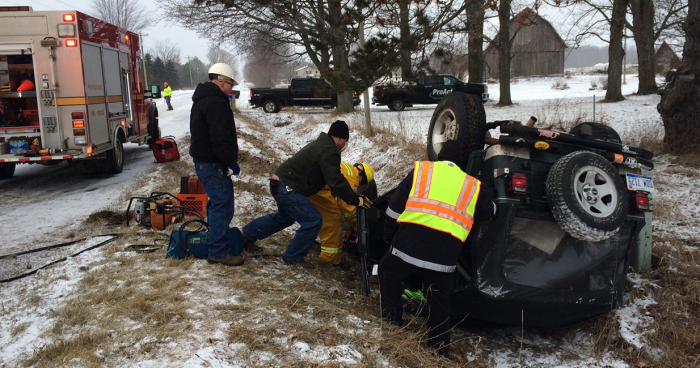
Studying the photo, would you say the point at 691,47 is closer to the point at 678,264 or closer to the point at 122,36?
the point at 678,264

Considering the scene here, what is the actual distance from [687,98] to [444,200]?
21.1 feet

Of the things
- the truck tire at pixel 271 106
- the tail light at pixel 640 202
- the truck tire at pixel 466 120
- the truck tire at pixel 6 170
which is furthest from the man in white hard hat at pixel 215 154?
the truck tire at pixel 271 106

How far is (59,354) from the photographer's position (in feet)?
9.71

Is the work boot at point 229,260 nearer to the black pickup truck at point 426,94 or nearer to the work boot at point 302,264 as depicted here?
the work boot at point 302,264

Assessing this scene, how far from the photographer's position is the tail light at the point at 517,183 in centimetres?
335

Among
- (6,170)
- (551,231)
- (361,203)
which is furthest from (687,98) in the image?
(6,170)

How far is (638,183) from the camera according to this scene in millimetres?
3631

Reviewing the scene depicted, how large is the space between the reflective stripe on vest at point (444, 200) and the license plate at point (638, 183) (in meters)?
1.20

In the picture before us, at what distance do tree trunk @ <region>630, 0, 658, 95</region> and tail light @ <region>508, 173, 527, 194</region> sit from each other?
58.5 feet

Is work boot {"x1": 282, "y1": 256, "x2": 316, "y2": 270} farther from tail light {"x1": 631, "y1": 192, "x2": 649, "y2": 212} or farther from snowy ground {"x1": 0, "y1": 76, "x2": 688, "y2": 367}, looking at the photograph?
tail light {"x1": 631, "y1": 192, "x2": 649, "y2": 212}

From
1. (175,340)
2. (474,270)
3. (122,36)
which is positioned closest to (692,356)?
(474,270)

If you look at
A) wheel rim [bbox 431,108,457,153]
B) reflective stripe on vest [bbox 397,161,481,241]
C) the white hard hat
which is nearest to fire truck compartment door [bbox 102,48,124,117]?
the white hard hat

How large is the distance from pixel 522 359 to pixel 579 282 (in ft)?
2.54

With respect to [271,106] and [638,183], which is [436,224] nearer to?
[638,183]
